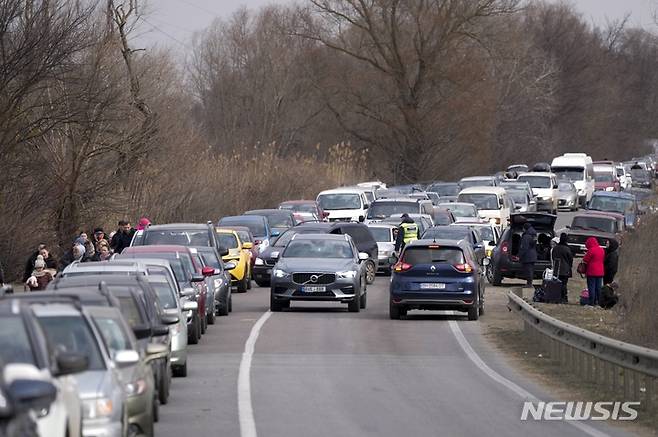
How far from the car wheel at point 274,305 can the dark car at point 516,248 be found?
9.25 m

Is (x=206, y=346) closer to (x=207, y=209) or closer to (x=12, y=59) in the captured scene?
(x=12, y=59)

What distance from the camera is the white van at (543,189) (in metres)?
73.1

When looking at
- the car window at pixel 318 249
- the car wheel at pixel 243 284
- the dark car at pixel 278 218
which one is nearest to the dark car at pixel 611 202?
the dark car at pixel 278 218

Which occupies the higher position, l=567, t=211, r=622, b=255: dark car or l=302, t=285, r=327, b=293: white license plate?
l=567, t=211, r=622, b=255: dark car

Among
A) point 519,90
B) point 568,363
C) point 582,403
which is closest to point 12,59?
point 568,363

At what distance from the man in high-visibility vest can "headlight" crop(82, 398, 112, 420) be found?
30.5 meters

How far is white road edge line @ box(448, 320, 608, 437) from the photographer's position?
15.1 m

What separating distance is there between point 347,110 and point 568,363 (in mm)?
65026

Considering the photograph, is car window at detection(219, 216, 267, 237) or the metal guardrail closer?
the metal guardrail

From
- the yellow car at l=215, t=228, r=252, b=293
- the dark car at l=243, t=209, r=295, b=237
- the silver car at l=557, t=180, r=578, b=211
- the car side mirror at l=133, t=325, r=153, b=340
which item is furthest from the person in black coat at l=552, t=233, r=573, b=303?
the silver car at l=557, t=180, r=578, b=211

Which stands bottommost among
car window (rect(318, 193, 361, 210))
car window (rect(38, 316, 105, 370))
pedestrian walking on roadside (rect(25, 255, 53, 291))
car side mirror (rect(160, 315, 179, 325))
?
pedestrian walking on roadside (rect(25, 255, 53, 291))

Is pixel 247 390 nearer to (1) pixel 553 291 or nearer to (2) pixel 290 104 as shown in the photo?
(1) pixel 553 291

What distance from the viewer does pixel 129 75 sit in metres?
46.3

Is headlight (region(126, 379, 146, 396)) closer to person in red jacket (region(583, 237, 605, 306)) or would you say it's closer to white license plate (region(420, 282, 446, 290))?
white license plate (region(420, 282, 446, 290))
